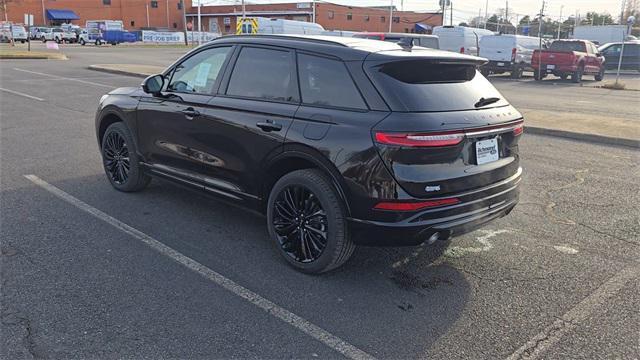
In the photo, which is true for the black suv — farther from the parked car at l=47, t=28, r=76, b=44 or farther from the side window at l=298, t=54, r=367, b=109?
the parked car at l=47, t=28, r=76, b=44

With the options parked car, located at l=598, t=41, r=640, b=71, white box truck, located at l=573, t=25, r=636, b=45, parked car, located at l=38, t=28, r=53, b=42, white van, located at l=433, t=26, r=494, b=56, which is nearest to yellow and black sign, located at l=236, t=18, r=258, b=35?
white van, located at l=433, t=26, r=494, b=56

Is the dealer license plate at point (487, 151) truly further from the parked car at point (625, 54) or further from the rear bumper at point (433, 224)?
the parked car at point (625, 54)

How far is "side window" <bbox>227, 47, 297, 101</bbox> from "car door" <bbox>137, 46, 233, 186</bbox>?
0.79 ft

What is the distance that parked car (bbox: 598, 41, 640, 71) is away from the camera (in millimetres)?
30609

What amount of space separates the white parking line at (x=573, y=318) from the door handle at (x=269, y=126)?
230 cm

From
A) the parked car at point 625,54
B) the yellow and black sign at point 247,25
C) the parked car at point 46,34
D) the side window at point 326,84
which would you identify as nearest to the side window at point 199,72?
the side window at point 326,84

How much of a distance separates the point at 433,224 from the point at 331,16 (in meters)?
78.2

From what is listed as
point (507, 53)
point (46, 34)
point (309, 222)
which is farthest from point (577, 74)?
point (46, 34)

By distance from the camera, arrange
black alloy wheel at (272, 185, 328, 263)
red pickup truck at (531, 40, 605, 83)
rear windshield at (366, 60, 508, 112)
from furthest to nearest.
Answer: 1. red pickup truck at (531, 40, 605, 83)
2. black alloy wheel at (272, 185, 328, 263)
3. rear windshield at (366, 60, 508, 112)

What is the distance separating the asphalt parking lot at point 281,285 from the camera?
3.18 meters

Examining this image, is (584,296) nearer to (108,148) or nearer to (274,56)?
(274,56)

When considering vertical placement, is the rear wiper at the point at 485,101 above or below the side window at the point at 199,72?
below

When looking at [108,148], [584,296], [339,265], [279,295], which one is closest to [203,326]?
[279,295]

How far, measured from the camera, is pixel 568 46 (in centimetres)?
2433
